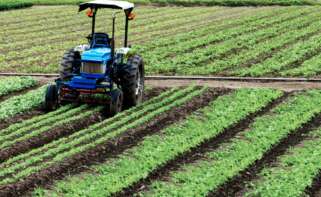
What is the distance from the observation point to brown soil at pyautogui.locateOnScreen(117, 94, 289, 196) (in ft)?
38.7

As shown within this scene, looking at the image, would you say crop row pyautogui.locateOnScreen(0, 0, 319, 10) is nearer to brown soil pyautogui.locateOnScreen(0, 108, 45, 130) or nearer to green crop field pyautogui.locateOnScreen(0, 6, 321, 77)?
green crop field pyautogui.locateOnScreen(0, 6, 321, 77)

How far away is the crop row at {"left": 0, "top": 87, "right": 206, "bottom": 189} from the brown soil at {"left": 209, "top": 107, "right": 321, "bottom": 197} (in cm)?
302

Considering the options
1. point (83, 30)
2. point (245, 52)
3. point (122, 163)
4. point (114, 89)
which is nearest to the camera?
point (122, 163)

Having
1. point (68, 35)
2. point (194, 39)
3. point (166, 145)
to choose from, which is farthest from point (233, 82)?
point (68, 35)

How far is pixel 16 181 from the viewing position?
1170 cm

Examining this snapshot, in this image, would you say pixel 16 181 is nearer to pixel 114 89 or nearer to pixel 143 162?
pixel 143 162

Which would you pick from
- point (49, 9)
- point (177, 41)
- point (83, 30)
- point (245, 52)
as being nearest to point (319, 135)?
point (245, 52)

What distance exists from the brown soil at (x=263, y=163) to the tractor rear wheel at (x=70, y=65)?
579cm

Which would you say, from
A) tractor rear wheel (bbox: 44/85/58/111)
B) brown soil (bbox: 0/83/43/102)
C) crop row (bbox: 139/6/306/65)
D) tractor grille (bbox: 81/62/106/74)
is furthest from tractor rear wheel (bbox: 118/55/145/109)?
crop row (bbox: 139/6/306/65)

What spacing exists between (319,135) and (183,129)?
110 inches

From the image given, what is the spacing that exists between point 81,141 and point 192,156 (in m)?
2.29

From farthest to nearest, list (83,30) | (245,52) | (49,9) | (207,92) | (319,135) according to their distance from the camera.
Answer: (49,9) < (83,30) < (245,52) < (207,92) < (319,135)

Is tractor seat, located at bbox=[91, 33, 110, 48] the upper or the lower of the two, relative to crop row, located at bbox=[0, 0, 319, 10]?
upper

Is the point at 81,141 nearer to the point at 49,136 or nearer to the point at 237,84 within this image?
the point at 49,136
